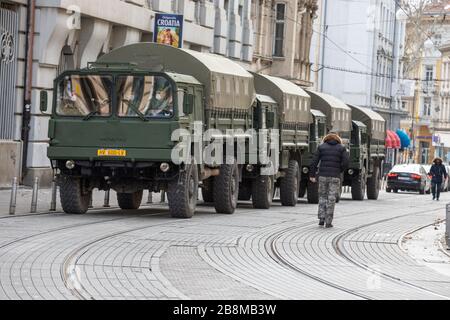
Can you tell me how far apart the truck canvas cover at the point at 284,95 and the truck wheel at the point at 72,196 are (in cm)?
859

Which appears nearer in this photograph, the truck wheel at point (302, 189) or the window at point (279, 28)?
the truck wheel at point (302, 189)

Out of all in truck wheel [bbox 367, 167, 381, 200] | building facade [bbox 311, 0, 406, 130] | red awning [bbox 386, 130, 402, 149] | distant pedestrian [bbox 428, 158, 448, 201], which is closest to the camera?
truck wheel [bbox 367, 167, 381, 200]

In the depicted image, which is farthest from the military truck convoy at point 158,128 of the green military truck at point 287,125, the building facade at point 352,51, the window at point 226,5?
the building facade at point 352,51

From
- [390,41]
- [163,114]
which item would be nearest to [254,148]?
[163,114]

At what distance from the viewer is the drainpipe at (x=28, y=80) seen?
33875mm

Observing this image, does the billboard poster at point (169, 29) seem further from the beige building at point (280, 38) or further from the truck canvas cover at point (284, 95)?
the beige building at point (280, 38)

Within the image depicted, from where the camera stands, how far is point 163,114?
2331 cm

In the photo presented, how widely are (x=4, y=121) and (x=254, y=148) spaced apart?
7254 mm

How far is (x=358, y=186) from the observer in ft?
138

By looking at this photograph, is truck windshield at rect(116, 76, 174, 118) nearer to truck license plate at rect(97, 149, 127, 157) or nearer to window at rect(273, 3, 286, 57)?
truck license plate at rect(97, 149, 127, 157)

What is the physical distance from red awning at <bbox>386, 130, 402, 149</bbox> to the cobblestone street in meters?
59.4

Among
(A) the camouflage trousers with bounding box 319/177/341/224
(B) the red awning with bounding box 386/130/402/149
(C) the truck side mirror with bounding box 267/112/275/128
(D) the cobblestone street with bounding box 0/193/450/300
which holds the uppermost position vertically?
(B) the red awning with bounding box 386/130/402/149

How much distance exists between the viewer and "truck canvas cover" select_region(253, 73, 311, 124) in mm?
31969

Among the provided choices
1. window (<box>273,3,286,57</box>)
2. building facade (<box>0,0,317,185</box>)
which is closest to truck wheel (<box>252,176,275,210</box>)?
building facade (<box>0,0,317,185</box>)
